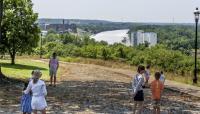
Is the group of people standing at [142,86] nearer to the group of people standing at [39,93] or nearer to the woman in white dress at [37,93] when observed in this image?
the group of people standing at [39,93]

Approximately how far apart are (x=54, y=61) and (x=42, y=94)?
38.8ft

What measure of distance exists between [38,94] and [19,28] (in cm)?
3959

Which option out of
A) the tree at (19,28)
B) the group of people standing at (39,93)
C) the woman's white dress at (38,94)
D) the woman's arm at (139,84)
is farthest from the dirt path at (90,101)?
the tree at (19,28)

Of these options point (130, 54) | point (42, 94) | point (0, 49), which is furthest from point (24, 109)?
point (130, 54)

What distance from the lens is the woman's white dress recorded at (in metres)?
13.0

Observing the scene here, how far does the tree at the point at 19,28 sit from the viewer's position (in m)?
50.7

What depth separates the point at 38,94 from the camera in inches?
512

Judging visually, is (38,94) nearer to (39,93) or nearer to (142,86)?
(39,93)

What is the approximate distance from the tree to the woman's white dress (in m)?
37.7

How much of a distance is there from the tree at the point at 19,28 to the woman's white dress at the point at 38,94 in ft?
124

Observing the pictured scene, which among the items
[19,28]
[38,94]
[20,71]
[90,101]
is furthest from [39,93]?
[19,28]

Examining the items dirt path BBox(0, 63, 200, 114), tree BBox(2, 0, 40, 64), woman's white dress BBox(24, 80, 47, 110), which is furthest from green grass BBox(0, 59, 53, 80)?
woman's white dress BBox(24, 80, 47, 110)

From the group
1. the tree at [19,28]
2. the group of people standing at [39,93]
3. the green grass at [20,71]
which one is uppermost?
the tree at [19,28]

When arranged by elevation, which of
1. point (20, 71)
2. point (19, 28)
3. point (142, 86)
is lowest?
point (20, 71)
